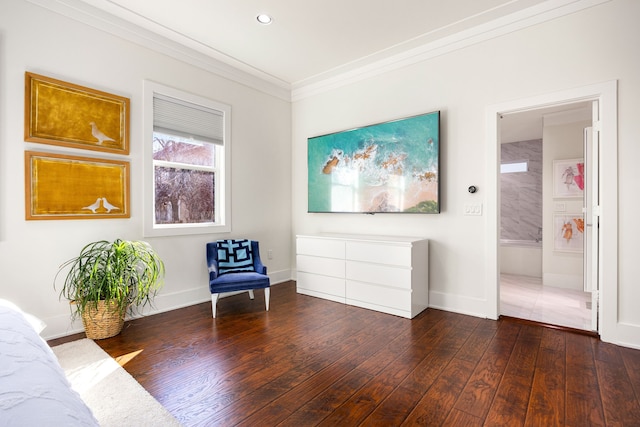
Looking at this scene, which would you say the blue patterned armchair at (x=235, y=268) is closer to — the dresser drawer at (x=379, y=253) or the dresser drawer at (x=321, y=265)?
the dresser drawer at (x=321, y=265)

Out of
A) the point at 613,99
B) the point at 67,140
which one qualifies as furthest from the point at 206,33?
the point at 613,99

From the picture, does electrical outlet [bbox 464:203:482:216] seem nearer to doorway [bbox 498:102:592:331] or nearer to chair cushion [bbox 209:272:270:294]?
doorway [bbox 498:102:592:331]

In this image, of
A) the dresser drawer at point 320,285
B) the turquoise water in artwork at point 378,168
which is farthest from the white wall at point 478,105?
the dresser drawer at point 320,285

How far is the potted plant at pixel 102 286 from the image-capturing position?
260cm

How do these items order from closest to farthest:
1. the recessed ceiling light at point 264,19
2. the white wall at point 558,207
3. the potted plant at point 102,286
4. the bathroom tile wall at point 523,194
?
1. the potted plant at point 102,286
2. the recessed ceiling light at point 264,19
3. the white wall at point 558,207
4. the bathroom tile wall at point 523,194

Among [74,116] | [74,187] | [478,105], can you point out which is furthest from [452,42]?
[74,187]

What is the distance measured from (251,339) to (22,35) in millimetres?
3011

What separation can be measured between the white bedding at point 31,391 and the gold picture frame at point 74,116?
219 centimetres

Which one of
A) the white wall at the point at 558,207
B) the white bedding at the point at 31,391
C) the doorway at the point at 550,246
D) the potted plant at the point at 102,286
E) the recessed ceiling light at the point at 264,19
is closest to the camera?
the white bedding at the point at 31,391

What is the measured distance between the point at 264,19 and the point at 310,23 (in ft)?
1.41

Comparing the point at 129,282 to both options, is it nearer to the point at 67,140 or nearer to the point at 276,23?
the point at 67,140

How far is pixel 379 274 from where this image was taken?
A: 10.9ft

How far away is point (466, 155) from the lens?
3215mm

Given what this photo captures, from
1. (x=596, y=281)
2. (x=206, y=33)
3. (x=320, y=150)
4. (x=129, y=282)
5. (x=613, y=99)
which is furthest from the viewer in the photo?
(x=320, y=150)
